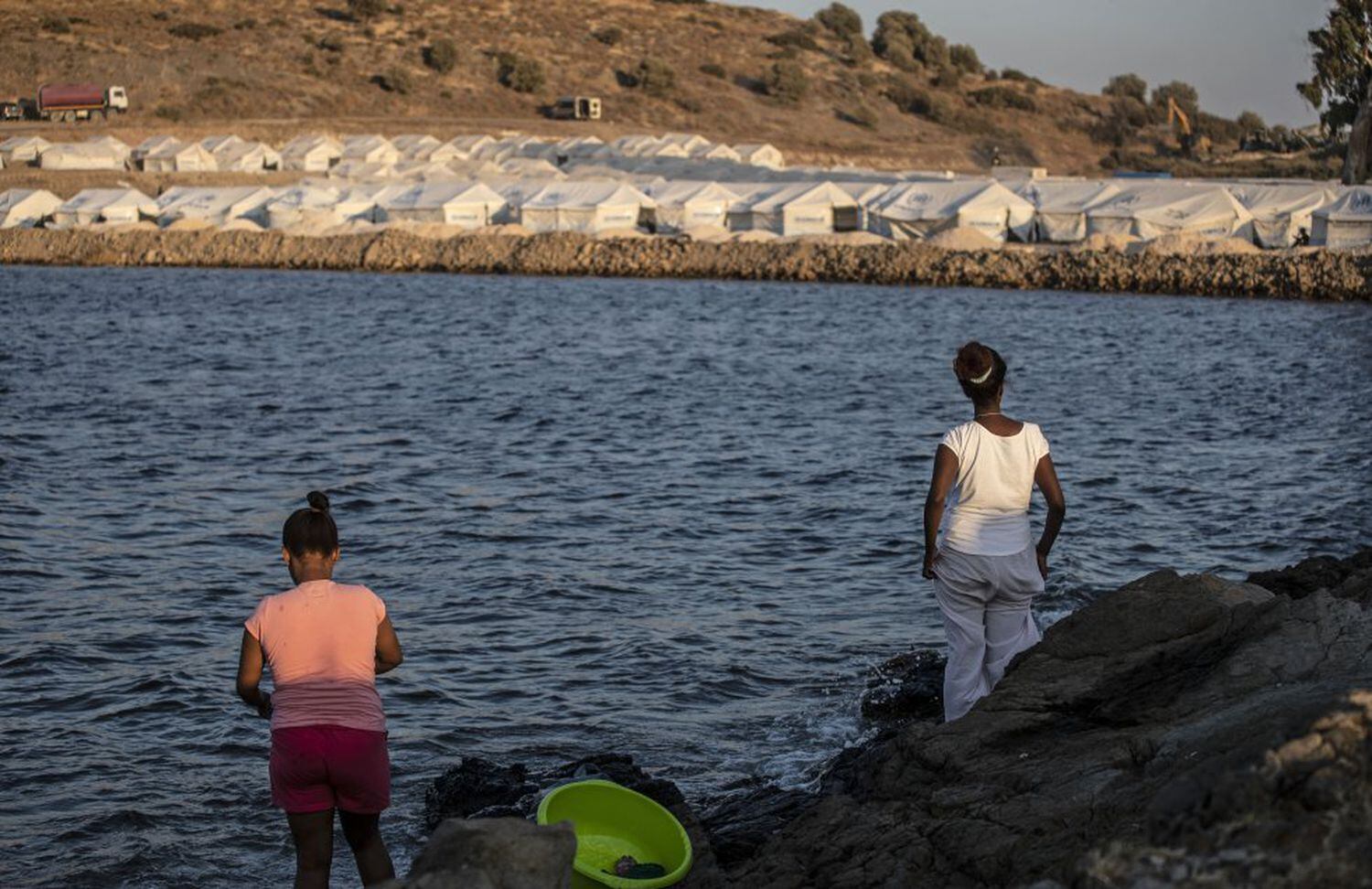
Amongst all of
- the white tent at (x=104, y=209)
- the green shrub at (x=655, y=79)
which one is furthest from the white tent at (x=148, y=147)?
the green shrub at (x=655, y=79)

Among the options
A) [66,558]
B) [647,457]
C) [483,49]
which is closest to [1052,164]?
[483,49]

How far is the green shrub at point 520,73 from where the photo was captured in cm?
9431

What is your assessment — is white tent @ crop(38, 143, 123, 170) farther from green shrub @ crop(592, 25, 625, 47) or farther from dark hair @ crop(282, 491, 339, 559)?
dark hair @ crop(282, 491, 339, 559)

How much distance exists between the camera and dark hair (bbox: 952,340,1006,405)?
632cm

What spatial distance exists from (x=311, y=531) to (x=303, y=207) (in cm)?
5346

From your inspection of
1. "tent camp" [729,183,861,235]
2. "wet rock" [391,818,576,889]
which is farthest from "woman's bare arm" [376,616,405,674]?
"tent camp" [729,183,861,235]

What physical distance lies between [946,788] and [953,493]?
60.0 inches

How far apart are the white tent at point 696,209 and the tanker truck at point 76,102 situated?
36.3m

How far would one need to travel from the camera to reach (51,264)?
175 ft

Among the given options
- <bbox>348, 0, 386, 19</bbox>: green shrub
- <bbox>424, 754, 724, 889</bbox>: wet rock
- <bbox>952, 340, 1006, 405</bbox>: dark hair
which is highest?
<bbox>348, 0, 386, 19</bbox>: green shrub

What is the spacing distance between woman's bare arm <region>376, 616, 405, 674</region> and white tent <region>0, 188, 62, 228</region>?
58.7 meters

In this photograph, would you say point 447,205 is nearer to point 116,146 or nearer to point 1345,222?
point 116,146

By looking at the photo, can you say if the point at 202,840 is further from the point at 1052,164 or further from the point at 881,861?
the point at 1052,164

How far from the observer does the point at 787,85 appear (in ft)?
326
